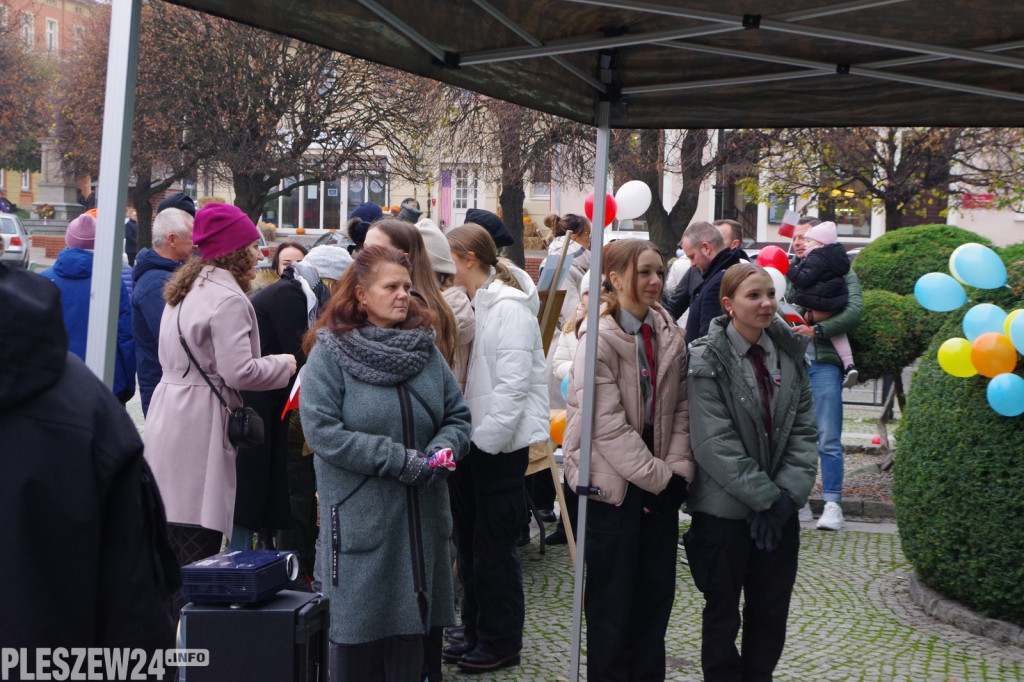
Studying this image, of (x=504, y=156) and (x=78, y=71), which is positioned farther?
(x=78, y=71)

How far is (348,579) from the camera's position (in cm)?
376

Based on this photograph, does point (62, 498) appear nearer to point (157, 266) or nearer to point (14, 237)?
point (157, 266)

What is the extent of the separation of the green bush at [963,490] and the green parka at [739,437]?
1416 millimetres

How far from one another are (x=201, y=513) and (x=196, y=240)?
3.85 ft

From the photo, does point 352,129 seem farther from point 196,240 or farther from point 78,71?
point 196,240

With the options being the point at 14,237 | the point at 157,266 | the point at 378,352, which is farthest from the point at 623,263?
the point at 14,237

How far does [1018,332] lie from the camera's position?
200 inches

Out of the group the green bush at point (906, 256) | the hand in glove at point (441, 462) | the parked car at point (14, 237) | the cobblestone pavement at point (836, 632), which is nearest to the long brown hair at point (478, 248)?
the hand in glove at point (441, 462)

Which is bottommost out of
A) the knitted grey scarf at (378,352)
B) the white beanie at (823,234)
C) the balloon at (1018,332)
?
the knitted grey scarf at (378,352)

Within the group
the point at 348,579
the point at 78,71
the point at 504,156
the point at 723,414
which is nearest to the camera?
the point at 348,579

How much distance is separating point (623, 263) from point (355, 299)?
1154mm

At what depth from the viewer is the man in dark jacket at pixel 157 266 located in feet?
20.1

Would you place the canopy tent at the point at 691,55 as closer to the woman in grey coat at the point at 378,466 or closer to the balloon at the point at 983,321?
the woman in grey coat at the point at 378,466

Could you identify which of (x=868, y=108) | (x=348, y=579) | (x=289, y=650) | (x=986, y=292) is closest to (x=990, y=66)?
(x=868, y=108)
